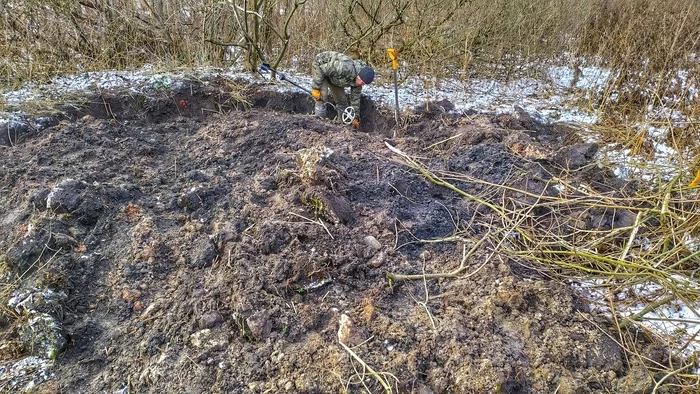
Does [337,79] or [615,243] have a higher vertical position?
[337,79]

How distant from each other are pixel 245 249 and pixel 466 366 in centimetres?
149

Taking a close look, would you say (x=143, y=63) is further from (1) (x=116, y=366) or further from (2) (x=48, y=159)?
(1) (x=116, y=366)

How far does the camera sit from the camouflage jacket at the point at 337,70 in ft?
15.5

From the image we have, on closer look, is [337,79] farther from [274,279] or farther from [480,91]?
[274,279]

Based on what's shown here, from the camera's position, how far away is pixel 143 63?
6.02 meters

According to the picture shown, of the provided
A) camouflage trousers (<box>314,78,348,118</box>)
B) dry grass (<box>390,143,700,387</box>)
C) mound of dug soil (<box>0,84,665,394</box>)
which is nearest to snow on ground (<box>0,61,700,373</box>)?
camouflage trousers (<box>314,78,348,118</box>)

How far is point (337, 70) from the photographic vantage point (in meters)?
4.75

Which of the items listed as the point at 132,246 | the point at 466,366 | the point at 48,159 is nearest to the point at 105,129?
the point at 48,159

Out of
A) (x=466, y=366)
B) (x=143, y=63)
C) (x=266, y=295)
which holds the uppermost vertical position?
(x=143, y=63)

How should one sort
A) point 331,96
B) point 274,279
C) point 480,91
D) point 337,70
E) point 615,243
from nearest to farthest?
1. point 274,279
2. point 615,243
3. point 337,70
4. point 331,96
5. point 480,91

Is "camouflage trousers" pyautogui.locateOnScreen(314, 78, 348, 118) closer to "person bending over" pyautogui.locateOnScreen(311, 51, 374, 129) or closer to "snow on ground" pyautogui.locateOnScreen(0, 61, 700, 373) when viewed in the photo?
"person bending over" pyautogui.locateOnScreen(311, 51, 374, 129)

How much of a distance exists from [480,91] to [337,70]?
2288 mm

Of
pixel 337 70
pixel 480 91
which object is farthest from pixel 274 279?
pixel 480 91

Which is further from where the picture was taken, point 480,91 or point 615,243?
point 480,91
